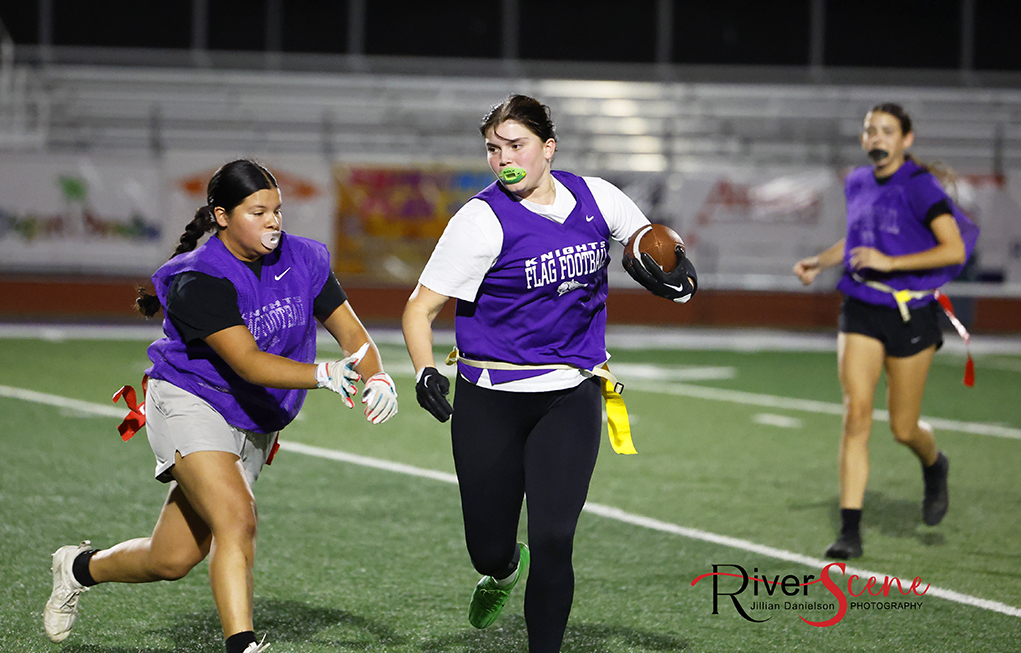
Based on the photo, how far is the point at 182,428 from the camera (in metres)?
3.80

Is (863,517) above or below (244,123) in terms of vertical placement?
below

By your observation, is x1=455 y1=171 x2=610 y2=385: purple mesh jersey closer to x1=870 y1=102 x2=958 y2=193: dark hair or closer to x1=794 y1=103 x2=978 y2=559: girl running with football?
x1=794 y1=103 x2=978 y2=559: girl running with football

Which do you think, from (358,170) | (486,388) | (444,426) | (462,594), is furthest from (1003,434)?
(358,170)

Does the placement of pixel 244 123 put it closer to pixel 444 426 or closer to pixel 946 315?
pixel 444 426

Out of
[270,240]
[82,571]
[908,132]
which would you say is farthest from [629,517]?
[270,240]

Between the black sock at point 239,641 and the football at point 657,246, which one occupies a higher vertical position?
the football at point 657,246

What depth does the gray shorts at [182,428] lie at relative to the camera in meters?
3.78

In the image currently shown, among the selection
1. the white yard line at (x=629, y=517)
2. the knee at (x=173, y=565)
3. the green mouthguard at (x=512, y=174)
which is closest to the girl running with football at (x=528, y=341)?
the green mouthguard at (x=512, y=174)

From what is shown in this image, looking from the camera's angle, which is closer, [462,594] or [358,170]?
[462,594]

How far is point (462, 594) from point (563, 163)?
15183 millimetres

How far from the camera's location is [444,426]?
916 cm

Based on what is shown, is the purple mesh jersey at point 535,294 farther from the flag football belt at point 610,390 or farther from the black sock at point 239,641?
the black sock at point 239,641

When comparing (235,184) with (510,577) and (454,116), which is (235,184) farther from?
(454,116)

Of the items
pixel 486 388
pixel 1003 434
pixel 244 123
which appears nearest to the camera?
pixel 486 388
